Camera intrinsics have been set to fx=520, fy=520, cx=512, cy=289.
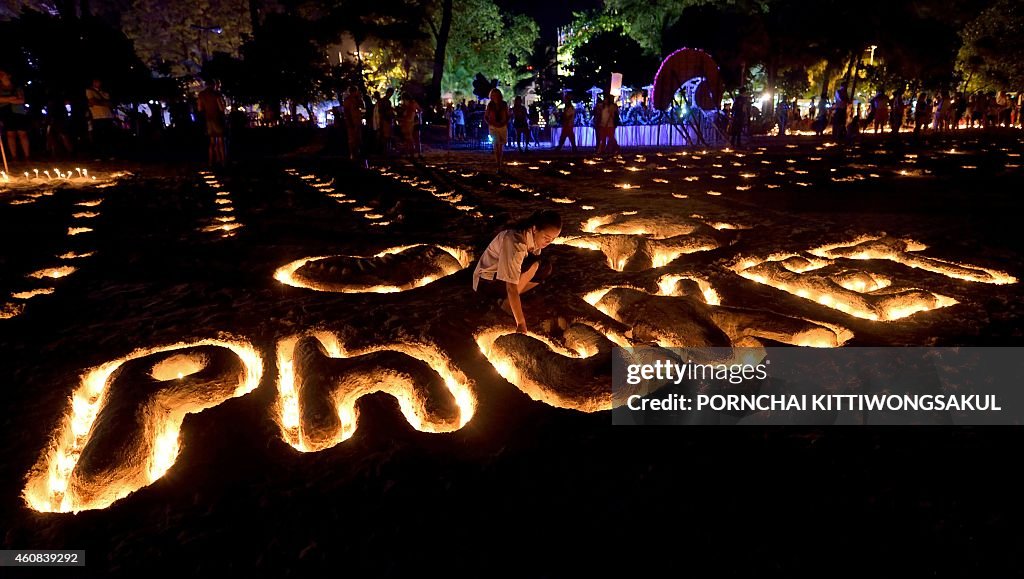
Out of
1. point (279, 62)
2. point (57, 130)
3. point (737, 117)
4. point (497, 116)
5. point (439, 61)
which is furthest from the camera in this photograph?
point (439, 61)

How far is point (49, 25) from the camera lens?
40.9 ft

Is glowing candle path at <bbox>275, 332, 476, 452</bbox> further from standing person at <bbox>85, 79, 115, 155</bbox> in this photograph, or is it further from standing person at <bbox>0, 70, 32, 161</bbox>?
standing person at <bbox>85, 79, 115, 155</bbox>

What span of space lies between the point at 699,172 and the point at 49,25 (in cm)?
1565

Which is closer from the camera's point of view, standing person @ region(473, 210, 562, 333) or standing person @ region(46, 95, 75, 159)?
standing person @ region(473, 210, 562, 333)

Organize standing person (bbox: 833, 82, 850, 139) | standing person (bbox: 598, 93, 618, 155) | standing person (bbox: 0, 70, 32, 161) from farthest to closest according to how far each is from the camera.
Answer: standing person (bbox: 833, 82, 850, 139)
standing person (bbox: 598, 93, 618, 155)
standing person (bbox: 0, 70, 32, 161)

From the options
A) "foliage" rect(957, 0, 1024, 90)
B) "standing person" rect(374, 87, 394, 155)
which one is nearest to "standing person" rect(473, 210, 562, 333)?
"standing person" rect(374, 87, 394, 155)

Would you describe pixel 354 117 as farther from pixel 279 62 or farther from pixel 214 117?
pixel 279 62

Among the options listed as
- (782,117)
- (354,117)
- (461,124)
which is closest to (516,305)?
(354,117)

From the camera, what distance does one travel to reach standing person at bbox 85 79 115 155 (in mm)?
12867

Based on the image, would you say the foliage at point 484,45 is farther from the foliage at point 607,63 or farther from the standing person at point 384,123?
the standing person at point 384,123

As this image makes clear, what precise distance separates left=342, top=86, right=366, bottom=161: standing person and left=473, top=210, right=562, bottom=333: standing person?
1004 centimetres

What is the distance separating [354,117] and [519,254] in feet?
34.9

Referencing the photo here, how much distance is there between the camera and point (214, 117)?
10.8m

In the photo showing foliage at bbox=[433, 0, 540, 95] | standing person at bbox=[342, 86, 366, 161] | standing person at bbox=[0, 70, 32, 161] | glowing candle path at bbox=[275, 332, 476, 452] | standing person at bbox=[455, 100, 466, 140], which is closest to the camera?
glowing candle path at bbox=[275, 332, 476, 452]
